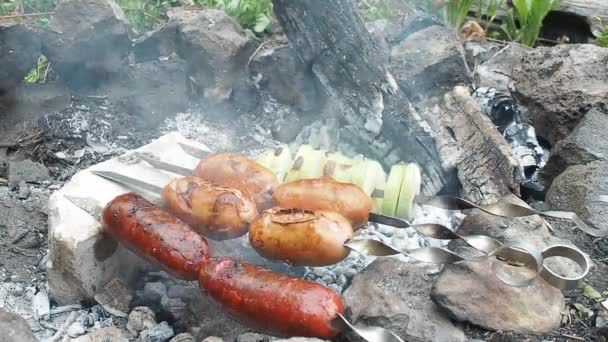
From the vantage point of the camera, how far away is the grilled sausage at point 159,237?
8.45ft

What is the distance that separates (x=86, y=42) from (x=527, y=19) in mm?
3828

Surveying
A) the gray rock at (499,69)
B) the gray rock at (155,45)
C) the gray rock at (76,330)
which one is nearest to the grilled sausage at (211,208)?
the gray rock at (76,330)

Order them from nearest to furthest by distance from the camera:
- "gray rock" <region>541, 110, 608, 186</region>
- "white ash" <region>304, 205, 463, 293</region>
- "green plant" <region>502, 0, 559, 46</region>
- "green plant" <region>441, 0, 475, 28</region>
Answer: "white ash" <region>304, 205, 463, 293</region> → "gray rock" <region>541, 110, 608, 186</region> → "green plant" <region>502, 0, 559, 46</region> → "green plant" <region>441, 0, 475, 28</region>

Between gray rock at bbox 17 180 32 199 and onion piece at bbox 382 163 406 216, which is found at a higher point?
onion piece at bbox 382 163 406 216

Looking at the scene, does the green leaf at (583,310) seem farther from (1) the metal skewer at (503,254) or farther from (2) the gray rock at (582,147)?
(2) the gray rock at (582,147)

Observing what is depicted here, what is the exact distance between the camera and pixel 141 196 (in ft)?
9.57

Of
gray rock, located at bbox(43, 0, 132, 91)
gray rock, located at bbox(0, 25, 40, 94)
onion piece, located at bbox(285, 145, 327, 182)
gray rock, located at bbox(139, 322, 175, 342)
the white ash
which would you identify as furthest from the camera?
gray rock, located at bbox(43, 0, 132, 91)

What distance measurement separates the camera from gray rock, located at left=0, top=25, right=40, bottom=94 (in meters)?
3.80

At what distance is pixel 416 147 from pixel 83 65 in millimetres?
2162

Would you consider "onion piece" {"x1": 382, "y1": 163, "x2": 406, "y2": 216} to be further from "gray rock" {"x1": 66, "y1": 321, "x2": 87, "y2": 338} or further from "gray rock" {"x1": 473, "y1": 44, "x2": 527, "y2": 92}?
"gray rock" {"x1": 473, "y1": 44, "x2": 527, "y2": 92}

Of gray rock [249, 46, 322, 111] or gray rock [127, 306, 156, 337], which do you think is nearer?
gray rock [127, 306, 156, 337]

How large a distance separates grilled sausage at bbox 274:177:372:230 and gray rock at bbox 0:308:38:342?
43.4 inches

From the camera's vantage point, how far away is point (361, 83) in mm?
3883

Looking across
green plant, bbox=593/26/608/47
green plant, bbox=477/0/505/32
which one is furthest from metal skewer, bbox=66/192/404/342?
green plant, bbox=477/0/505/32
